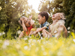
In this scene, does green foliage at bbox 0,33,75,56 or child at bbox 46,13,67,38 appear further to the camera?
child at bbox 46,13,67,38

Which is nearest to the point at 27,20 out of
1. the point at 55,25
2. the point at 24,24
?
the point at 24,24

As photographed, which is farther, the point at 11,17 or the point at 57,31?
the point at 11,17

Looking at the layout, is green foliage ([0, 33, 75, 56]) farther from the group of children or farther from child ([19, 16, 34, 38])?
child ([19, 16, 34, 38])

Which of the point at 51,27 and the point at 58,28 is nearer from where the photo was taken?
the point at 58,28

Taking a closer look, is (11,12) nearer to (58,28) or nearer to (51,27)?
(51,27)

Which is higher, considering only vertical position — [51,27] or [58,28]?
[51,27]

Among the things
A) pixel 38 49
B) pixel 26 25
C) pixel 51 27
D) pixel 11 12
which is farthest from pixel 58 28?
pixel 11 12

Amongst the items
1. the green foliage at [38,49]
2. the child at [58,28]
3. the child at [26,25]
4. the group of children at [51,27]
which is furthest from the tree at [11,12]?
the green foliage at [38,49]

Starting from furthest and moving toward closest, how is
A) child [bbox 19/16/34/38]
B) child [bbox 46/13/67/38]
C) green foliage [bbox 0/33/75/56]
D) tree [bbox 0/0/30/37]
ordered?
tree [bbox 0/0/30/37] → child [bbox 19/16/34/38] → child [bbox 46/13/67/38] → green foliage [bbox 0/33/75/56]

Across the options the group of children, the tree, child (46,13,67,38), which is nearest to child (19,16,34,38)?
Answer: the group of children

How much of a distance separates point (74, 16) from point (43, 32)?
17.1 ft

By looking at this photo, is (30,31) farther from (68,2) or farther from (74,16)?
(68,2)

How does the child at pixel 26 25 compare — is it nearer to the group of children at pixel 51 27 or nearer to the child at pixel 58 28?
the group of children at pixel 51 27

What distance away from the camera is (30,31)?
4.46 m
